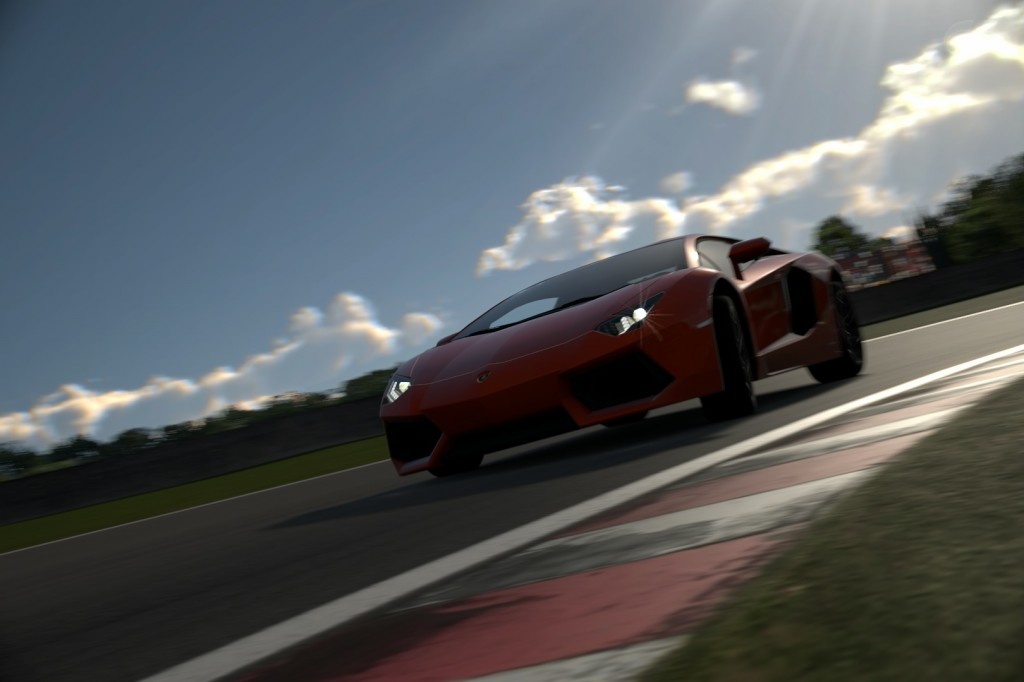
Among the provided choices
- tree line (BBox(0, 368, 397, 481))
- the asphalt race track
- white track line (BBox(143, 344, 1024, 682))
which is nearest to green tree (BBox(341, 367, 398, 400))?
tree line (BBox(0, 368, 397, 481))

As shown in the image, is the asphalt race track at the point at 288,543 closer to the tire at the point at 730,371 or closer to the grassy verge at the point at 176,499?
the tire at the point at 730,371

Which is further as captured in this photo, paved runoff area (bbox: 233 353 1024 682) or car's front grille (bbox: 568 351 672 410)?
car's front grille (bbox: 568 351 672 410)

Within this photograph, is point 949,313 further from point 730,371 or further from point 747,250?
point 730,371

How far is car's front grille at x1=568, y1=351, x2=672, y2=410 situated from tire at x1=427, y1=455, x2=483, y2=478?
4.12ft

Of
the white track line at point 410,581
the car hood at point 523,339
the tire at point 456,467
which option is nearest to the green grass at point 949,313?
the tire at point 456,467

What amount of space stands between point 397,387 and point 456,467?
0.70 metres

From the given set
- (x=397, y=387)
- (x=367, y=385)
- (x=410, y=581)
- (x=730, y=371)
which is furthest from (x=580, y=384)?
(x=367, y=385)

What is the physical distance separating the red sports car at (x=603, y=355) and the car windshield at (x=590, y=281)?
0.01m

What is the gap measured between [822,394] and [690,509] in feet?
13.9

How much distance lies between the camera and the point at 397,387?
24.0 ft

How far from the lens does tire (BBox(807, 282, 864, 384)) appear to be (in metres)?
8.76

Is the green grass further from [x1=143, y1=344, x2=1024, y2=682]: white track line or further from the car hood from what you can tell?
[x1=143, y1=344, x2=1024, y2=682]: white track line

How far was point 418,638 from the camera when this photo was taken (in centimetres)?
264

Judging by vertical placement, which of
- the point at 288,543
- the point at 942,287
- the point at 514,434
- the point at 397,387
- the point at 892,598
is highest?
the point at 942,287
